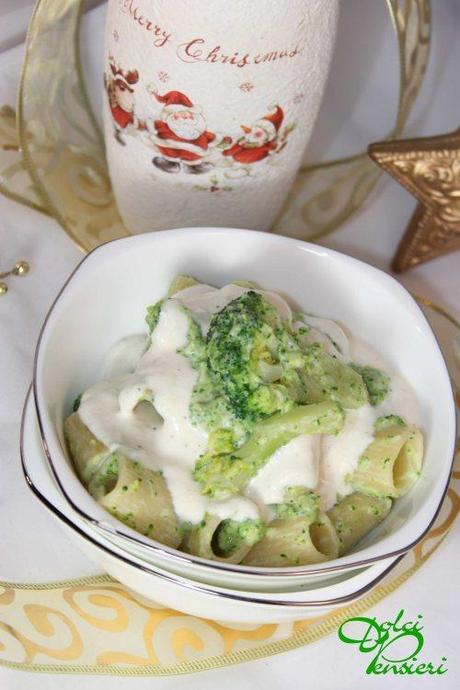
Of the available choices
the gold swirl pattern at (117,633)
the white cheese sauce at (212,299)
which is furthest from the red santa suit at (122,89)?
the gold swirl pattern at (117,633)

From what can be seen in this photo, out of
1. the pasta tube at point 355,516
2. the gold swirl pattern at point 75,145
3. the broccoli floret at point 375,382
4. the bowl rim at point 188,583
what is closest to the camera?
the bowl rim at point 188,583

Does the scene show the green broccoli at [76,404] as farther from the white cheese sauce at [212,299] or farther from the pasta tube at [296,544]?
the pasta tube at [296,544]

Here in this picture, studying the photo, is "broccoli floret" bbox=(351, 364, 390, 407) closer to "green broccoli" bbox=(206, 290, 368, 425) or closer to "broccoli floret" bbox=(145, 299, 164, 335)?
"green broccoli" bbox=(206, 290, 368, 425)

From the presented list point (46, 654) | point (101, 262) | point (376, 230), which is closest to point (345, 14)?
point (376, 230)

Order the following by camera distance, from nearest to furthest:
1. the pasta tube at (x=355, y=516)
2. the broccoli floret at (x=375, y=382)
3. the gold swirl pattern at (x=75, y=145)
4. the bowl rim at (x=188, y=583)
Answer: the bowl rim at (x=188, y=583) < the pasta tube at (x=355, y=516) < the broccoli floret at (x=375, y=382) < the gold swirl pattern at (x=75, y=145)

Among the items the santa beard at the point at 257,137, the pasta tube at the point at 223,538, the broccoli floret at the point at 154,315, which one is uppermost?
the santa beard at the point at 257,137

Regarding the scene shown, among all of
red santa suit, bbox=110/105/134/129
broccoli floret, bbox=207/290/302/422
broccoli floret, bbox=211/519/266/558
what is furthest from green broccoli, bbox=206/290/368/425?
red santa suit, bbox=110/105/134/129

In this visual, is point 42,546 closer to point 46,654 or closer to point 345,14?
point 46,654
